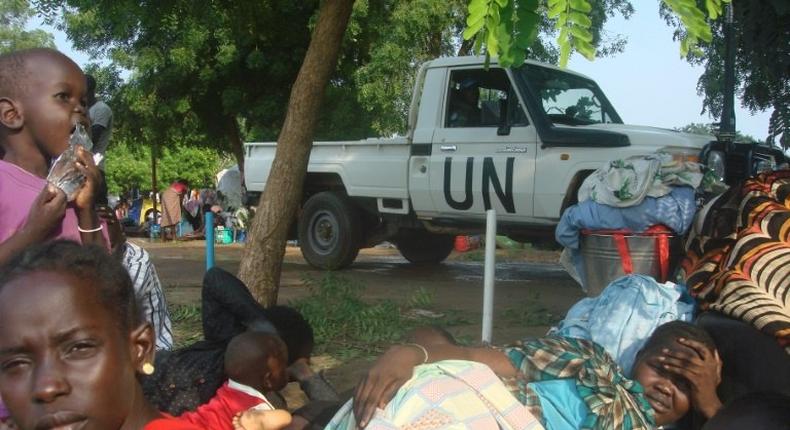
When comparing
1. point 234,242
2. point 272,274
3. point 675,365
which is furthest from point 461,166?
point 234,242

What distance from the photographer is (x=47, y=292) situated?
1.45 metres

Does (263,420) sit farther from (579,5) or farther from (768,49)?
(768,49)

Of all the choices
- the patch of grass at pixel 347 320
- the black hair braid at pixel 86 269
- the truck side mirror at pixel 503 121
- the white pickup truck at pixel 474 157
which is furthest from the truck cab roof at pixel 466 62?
the black hair braid at pixel 86 269

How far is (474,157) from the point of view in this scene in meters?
7.81

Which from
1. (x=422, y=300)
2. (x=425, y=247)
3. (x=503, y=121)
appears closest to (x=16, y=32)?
(x=425, y=247)

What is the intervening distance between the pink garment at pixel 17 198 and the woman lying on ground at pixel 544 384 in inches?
35.0

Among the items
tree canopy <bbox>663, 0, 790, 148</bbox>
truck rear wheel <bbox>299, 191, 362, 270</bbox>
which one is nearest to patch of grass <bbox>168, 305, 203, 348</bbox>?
truck rear wheel <bbox>299, 191, 362, 270</bbox>

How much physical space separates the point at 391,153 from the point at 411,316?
2794 millimetres

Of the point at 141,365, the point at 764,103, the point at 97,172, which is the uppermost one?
the point at 764,103

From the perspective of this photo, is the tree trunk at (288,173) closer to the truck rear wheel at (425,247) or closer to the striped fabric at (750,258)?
the striped fabric at (750,258)

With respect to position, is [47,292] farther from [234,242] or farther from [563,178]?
[234,242]

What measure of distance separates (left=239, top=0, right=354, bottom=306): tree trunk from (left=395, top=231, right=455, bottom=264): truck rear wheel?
5148 millimetres

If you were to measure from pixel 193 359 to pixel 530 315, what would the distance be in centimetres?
377

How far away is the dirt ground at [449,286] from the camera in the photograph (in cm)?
581
